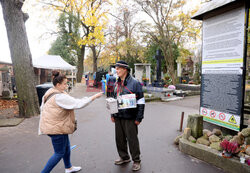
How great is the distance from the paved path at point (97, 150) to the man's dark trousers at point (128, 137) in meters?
0.26

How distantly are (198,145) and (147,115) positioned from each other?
339cm

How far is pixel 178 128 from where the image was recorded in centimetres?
502

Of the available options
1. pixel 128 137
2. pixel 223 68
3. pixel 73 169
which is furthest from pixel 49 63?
pixel 223 68

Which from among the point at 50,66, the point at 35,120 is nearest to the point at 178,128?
the point at 35,120

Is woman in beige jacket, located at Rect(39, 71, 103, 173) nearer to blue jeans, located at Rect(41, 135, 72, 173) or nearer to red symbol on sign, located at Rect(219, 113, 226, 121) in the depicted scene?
blue jeans, located at Rect(41, 135, 72, 173)

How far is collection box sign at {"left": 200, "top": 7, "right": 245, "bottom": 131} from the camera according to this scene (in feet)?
10.5

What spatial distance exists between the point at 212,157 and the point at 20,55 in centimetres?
665

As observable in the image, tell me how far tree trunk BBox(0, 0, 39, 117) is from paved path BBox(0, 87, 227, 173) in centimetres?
97

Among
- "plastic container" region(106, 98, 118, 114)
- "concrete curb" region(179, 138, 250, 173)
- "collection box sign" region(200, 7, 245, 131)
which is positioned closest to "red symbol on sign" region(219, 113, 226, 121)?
"collection box sign" region(200, 7, 245, 131)

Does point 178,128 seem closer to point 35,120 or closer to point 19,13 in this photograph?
point 35,120

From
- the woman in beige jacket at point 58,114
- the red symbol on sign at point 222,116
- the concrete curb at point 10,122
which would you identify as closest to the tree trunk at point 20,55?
the concrete curb at point 10,122

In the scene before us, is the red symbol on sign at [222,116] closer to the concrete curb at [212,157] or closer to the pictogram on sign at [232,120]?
the pictogram on sign at [232,120]

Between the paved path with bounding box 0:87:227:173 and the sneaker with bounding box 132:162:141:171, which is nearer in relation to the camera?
the sneaker with bounding box 132:162:141:171

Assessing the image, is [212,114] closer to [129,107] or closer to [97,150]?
[129,107]
